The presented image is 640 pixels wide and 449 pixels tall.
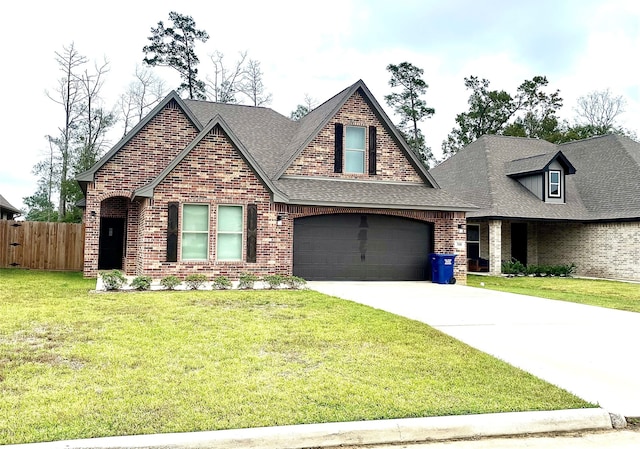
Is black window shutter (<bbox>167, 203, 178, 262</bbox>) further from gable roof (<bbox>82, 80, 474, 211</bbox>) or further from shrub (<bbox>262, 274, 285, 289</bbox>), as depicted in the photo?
shrub (<bbox>262, 274, 285, 289</bbox>)

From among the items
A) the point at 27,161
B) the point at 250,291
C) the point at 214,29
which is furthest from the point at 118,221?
the point at 27,161

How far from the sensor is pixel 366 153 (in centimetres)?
2000

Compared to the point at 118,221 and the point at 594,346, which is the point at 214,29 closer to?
the point at 118,221

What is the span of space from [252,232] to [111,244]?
24.4ft

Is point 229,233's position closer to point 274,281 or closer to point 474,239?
point 274,281

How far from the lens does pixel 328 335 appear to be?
834cm

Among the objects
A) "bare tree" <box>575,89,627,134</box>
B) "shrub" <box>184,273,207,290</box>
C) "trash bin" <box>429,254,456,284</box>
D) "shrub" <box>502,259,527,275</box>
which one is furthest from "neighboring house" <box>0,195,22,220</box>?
"bare tree" <box>575,89,627,134</box>

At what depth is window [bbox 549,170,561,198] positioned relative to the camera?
85.8 ft

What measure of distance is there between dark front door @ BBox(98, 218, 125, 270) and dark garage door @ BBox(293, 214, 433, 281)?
7.57 metres

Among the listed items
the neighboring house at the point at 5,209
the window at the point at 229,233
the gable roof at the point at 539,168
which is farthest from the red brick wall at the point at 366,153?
the neighboring house at the point at 5,209

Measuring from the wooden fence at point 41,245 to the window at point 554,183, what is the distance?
20944 mm

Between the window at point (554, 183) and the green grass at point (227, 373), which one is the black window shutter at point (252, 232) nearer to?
the green grass at point (227, 373)

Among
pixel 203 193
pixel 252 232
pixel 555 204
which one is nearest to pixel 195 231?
pixel 203 193

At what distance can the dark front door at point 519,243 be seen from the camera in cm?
2811
